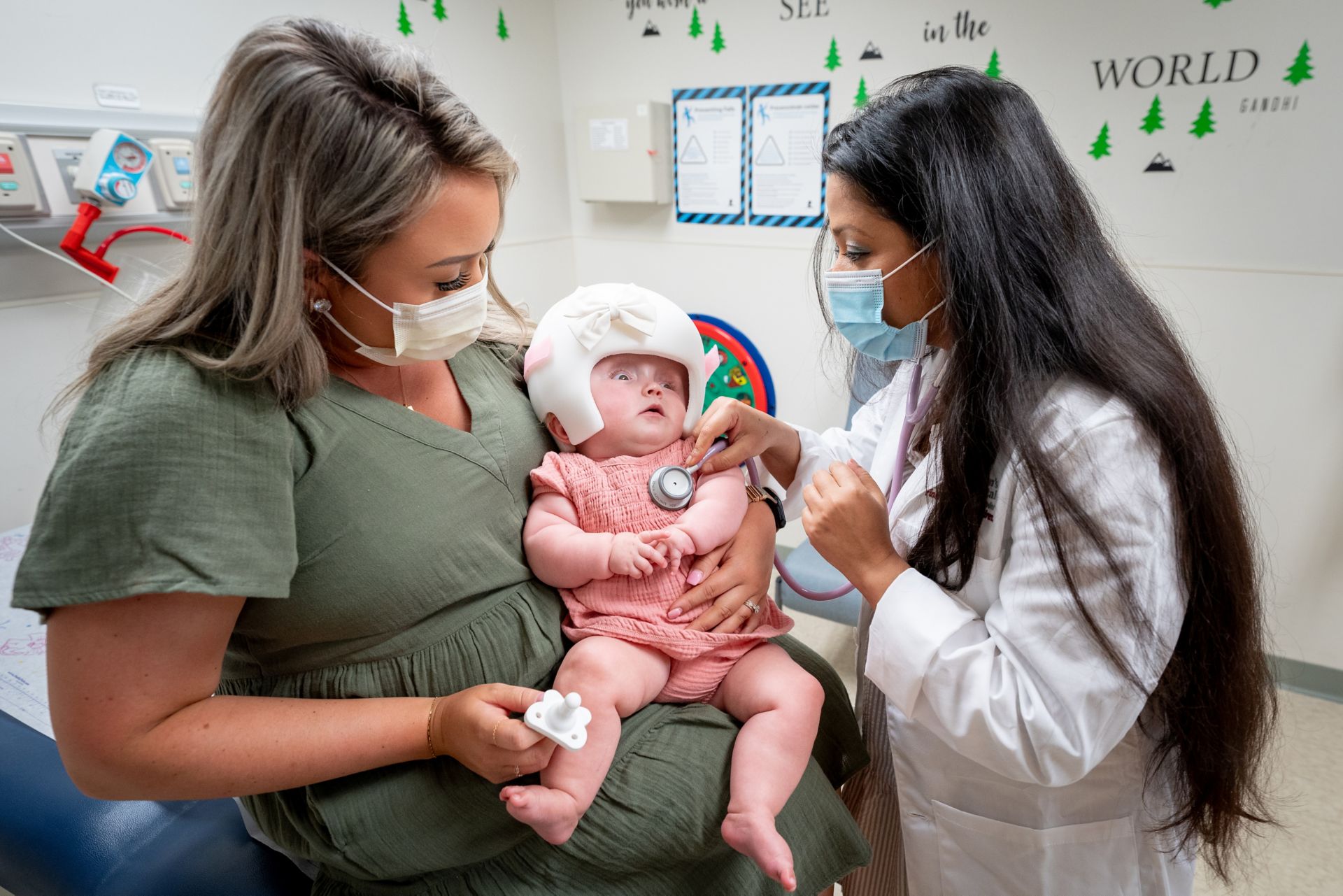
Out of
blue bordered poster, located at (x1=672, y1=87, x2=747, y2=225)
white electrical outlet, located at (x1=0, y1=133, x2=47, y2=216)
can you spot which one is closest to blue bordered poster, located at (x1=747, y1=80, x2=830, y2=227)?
blue bordered poster, located at (x1=672, y1=87, x2=747, y2=225)

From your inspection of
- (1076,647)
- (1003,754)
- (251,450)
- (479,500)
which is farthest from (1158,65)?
(251,450)

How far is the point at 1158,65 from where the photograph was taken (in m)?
1.97

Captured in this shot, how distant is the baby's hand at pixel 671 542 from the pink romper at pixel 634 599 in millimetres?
34

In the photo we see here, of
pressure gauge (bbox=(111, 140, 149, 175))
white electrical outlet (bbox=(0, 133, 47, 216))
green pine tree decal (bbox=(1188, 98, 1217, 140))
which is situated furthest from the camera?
green pine tree decal (bbox=(1188, 98, 1217, 140))

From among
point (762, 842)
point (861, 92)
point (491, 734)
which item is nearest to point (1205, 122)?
point (861, 92)

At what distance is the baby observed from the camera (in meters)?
0.98

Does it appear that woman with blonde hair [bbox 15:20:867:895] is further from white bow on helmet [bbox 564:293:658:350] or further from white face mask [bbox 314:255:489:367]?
white bow on helmet [bbox 564:293:658:350]

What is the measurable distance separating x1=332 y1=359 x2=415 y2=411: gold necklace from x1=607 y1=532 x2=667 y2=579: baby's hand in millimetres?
352

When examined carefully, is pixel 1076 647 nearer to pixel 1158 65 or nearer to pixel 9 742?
pixel 9 742

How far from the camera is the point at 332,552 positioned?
2.98 ft

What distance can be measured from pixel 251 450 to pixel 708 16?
232 cm

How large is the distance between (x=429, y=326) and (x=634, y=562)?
43 cm

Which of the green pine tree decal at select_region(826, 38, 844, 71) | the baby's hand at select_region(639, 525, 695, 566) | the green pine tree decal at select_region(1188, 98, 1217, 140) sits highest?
the green pine tree decal at select_region(826, 38, 844, 71)

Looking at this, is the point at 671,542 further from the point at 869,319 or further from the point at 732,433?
the point at 869,319
